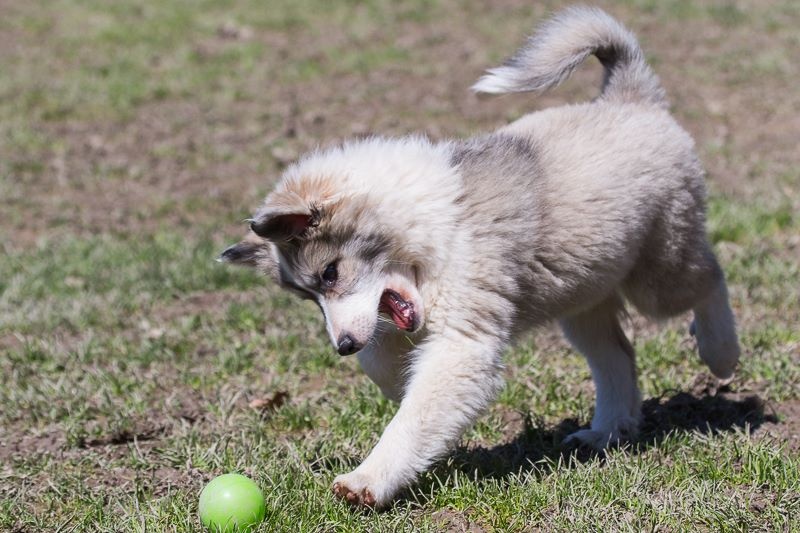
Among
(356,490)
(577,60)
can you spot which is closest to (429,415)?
(356,490)

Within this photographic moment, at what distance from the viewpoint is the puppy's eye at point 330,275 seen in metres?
4.06

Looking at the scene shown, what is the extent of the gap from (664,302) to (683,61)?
318 inches

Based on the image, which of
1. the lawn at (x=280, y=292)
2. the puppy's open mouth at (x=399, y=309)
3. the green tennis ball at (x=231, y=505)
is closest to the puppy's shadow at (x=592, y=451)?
the lawn at (x=280, y=292)

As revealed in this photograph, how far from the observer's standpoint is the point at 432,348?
390 cm

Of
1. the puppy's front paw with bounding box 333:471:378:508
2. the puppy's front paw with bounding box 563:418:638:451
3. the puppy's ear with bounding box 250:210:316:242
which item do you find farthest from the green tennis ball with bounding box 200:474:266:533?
the puppy's front paw with bounding box 563:418:638:451

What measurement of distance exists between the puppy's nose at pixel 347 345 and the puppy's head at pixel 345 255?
0.31ft

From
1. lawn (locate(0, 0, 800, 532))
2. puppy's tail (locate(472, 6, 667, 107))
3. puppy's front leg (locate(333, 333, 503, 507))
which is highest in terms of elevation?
puppy's tail (locate(472, 6, 667, 107))

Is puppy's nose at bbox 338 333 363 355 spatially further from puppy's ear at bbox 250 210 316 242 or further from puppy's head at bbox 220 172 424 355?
puppy's ear at bbox 250 210 316 242

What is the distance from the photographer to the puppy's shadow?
13.6ft

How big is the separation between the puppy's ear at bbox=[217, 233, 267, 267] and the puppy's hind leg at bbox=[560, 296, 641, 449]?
4.77 feet

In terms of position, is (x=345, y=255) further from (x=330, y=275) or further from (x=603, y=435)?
(x=603, y=435)

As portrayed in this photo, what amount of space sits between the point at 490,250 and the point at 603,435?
3.51 feet

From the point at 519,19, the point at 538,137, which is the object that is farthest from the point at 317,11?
the point at 538,137

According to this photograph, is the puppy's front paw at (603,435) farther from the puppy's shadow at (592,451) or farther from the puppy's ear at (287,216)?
the puppy's ear at (287,216)
